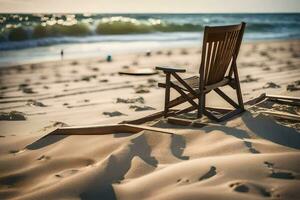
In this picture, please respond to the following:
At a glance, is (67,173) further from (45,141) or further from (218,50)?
(218,50)

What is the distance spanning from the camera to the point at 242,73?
1003 cm

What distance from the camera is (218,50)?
183 inches

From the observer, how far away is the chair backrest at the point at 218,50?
4.43 metres

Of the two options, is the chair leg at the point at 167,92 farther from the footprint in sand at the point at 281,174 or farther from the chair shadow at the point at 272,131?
the footprint in sand at the point at 281,174

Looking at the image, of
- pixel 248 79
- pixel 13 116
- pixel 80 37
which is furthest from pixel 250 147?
pixel 80 37

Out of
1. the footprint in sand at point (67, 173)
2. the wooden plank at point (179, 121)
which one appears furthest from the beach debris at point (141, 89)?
the footprint in sand at point (67, 173)

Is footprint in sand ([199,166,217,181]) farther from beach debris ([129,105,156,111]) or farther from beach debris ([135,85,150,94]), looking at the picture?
beach debris ([135,85,150,94])

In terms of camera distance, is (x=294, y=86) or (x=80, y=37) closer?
(x=294, y=86)

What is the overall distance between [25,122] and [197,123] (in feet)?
8.05

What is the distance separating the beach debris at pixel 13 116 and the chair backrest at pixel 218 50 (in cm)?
274

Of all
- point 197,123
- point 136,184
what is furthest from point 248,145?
point 136,184

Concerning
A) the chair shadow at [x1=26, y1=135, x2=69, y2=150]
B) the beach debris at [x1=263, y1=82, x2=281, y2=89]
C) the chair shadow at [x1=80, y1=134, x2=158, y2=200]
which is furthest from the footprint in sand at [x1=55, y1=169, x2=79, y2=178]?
the beach debris at [x1=263, y1=82, x2=281, y2=89]

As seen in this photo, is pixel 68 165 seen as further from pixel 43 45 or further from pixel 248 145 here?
pixel 43 45

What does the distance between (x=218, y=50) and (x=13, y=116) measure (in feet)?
10.1
